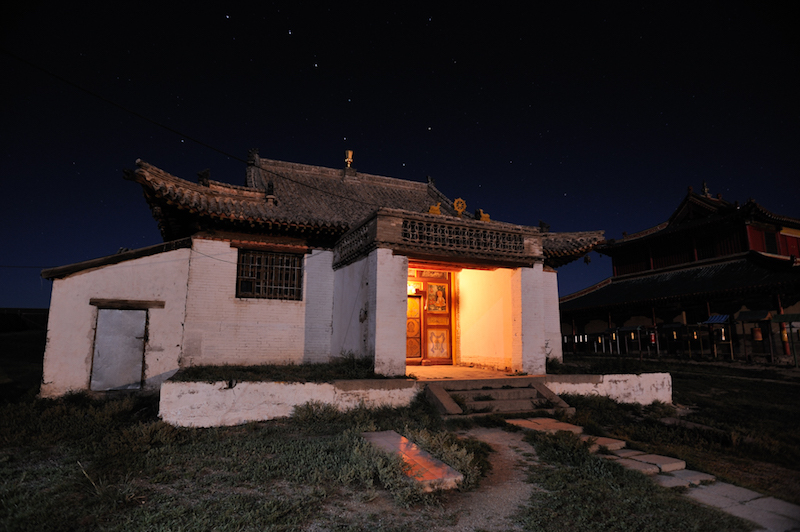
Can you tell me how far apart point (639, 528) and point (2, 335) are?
25882 millimetres

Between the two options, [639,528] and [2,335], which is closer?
[639,528]

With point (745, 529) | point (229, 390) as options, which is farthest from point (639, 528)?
point (229, 390)

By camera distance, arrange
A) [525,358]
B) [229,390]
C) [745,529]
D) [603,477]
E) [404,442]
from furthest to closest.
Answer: [525,358]
[229,390]
[404,442]
[603,477]
[745,529]

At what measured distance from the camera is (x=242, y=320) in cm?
995

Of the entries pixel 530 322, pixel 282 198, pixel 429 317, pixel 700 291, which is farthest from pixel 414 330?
pixel 700 291

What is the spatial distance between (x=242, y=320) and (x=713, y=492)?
919cm

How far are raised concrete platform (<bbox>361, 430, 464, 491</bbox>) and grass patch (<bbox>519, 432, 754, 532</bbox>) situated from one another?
717 millimetres

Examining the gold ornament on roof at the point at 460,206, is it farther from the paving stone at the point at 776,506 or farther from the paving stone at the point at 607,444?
the paving stone at the point at 776,506

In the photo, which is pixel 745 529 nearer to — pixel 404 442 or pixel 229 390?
pixel 404 442

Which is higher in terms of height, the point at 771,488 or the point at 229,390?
the point at 229,390

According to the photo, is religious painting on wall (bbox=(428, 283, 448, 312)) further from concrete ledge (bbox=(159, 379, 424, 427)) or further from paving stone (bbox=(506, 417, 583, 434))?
paving stone (bbox=(506, 417, 583, 434))

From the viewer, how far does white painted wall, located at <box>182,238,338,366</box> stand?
31.4 feet

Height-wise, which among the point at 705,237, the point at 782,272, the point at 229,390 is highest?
the point at 705,237

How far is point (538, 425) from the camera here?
21.1 feet
